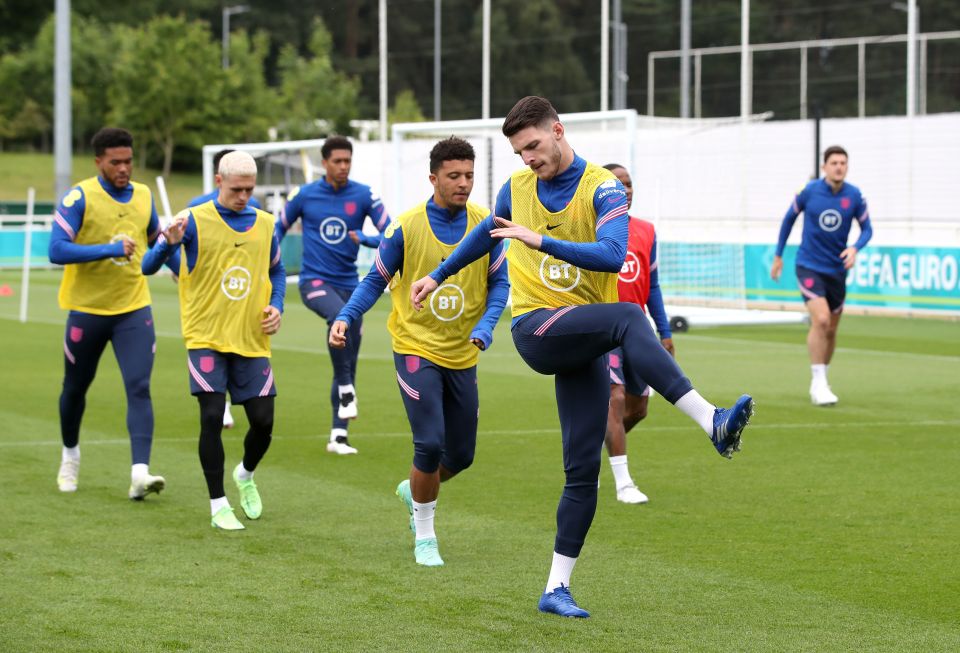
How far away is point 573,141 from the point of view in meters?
27.8

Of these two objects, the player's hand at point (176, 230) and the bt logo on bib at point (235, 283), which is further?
the bt logo on bib at point (235, 283)

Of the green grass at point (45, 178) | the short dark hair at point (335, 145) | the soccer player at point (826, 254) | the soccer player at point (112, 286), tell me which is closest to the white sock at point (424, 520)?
the soccer player at point (112, 286)

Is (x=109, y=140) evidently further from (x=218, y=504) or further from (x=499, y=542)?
(x=499, y=542)

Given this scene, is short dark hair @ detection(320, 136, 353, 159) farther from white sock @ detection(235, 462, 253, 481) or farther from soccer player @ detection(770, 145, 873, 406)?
soccer player @ detection(770, 145, 873, 406)

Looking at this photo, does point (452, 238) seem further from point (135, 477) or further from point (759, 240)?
point (759, 240)

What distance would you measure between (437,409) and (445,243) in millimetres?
830

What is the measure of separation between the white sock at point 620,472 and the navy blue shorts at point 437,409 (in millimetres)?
1744

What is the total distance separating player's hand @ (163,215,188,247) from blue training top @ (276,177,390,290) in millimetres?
3744

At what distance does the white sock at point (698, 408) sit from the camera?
579 centimetres

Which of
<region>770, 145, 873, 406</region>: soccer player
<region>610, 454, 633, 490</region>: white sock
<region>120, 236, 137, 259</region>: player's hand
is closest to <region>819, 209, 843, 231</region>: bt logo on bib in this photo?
<region>770, 145, 873, 406</region>: soccer player

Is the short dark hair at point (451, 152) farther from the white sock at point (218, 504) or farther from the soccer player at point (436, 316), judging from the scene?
the white sock at point (218, 504)

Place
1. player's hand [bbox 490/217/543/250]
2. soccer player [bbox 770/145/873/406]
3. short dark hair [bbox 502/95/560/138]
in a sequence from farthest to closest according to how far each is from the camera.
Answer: soccer player [bbox 770/145/873/406], short dark hair [bbox 502/95/560/138], player's hand [bbox 490/217/543/250]

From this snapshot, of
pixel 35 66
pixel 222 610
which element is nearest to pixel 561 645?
pixel 222 610

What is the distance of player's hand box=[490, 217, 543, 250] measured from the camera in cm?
568
